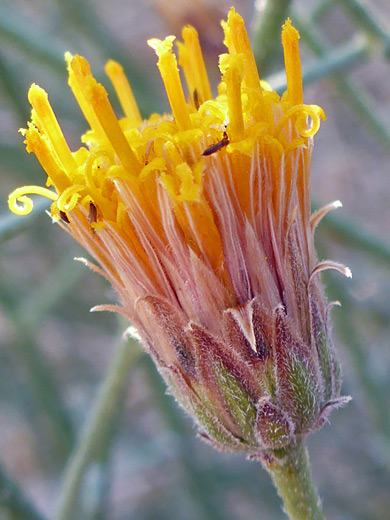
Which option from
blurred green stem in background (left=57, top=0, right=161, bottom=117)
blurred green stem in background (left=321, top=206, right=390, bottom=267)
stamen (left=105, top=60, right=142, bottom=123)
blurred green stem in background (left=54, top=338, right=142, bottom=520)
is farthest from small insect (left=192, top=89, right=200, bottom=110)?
blurred green stem in background (left=57, top=0, right=161, bottom=117)

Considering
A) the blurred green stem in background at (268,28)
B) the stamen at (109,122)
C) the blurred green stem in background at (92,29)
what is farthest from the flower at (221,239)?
the blurred green stem in background at (92,29)

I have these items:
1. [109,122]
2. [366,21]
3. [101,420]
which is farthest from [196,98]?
[101,420]

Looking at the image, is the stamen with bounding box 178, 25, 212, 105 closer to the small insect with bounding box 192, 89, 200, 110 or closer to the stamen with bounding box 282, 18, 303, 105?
the small insect with bounding box 192, 89, 200, 110

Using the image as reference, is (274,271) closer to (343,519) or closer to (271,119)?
(271,119)

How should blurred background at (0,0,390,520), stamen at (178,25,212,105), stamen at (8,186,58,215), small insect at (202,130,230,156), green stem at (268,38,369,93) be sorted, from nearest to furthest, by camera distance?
small insect at (202,130,230,156)
stamen at (8,186,58,215)
stamen at (178,25,212,105)
green stem at (268,38,369,93)
blurred background at (0,0,390,520)

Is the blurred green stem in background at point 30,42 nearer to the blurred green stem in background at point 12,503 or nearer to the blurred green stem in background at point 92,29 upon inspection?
the blurred green stem in background at point 92,29

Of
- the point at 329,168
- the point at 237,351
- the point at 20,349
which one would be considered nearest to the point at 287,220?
the point at 237,351
